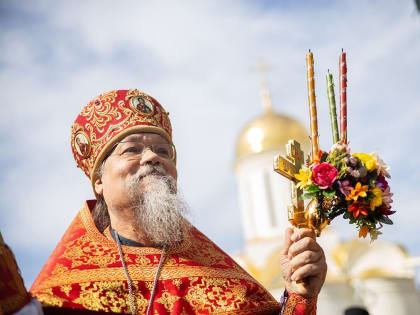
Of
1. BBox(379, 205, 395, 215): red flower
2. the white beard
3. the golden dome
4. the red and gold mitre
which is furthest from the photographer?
the golden dome

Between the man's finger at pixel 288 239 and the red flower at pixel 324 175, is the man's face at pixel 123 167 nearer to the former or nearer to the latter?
the man's finger at pixel 288 239

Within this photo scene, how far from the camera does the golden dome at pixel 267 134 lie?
32.9 meters

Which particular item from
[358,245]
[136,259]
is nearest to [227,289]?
[136,259]

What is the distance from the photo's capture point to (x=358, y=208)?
357 cm

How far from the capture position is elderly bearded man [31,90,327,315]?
153 inches

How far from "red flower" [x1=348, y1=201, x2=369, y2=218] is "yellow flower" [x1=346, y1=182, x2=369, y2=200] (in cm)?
3

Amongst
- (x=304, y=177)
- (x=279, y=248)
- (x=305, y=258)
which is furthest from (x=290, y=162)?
(x=279, y=248)

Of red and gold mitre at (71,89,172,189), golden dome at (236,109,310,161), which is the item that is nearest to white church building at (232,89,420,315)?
golden dome at (236,109,310,161)

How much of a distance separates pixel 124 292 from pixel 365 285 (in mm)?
25632

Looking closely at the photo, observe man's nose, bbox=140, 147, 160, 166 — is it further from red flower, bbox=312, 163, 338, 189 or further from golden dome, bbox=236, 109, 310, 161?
golden dome, bbox=236, 109, 310, 161

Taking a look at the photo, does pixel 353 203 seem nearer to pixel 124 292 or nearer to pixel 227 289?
pixel 227 289

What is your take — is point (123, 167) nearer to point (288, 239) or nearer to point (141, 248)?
point (141, 248)

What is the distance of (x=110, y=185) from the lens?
4535 millimetres

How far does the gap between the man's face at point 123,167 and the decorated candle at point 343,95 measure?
124 centimetres
